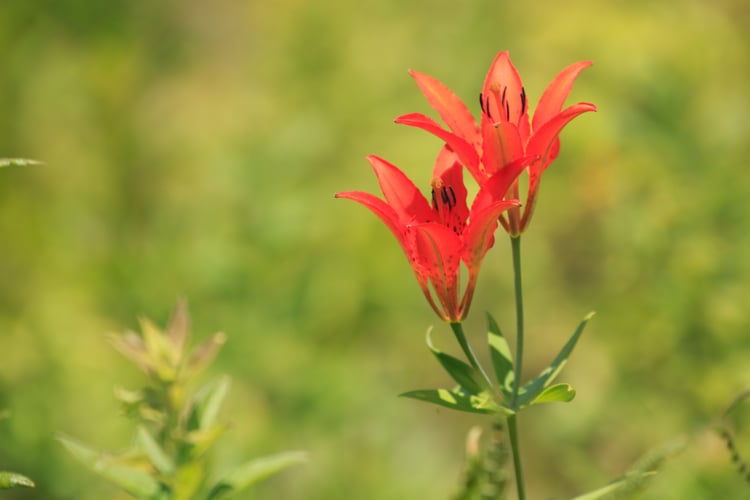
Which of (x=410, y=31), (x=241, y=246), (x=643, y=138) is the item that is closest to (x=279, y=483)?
(x=241, y=246)

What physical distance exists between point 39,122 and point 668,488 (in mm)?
2123

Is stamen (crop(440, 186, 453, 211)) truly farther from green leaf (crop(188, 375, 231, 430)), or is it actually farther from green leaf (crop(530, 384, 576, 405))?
green leaf (crop(188, 375, 231, 430))

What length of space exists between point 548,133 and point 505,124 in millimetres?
47

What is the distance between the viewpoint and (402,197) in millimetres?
859

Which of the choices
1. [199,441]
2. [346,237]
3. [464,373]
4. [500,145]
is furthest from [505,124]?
[346,237]

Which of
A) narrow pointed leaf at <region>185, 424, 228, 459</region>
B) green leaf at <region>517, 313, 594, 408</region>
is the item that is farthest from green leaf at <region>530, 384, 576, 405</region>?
narrow pointed leaf at <region>185, 424, 228, 459</region>

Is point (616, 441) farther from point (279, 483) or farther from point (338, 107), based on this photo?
point (338, 107)

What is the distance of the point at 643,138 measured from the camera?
7.84ft

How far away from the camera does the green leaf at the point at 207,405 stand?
1.03 meters

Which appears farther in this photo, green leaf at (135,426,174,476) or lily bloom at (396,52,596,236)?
green leaf at (135,426,174,476)

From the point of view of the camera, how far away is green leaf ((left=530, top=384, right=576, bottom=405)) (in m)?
0.80

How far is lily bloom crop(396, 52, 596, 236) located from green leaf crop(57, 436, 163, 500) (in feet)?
1.48

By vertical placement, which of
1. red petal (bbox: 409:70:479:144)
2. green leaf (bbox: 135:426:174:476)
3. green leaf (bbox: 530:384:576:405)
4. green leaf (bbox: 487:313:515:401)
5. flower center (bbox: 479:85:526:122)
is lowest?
green leaf (bbox: 135:426:174:476)

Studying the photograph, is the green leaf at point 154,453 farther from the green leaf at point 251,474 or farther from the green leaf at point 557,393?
the green leaf at point 557,393
